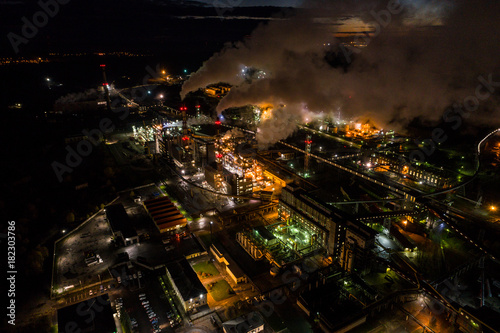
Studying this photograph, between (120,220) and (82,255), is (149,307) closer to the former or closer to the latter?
(82,255)

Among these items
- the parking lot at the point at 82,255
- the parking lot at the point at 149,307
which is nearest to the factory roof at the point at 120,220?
A: the parking lot at the point at 82,255

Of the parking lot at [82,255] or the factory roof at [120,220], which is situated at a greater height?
the factory roof at [120,220]

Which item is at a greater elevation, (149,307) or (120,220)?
(120,220)

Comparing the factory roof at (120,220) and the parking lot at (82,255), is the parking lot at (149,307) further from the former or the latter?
the factory roof at (120,220)

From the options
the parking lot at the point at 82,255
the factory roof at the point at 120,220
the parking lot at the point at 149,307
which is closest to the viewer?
the parking lot at the point at 149,307

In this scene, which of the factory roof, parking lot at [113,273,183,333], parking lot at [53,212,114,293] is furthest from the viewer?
the factory roof

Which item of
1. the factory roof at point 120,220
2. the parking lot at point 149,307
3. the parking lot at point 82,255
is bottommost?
the parking lot at point 149,307

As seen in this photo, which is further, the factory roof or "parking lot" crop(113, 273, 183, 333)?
the factory roof

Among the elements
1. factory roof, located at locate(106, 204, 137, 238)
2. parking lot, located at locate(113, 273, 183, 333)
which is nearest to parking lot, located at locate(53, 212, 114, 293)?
factory roof, located at locate(106, 204, 137, 238)

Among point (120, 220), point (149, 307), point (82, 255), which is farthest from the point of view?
point (120, 220)

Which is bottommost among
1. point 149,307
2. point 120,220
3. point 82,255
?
point 149,307

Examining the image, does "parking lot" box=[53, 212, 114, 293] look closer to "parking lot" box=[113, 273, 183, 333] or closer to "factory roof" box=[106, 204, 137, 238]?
"factory roof" box=[106, 204, 137, 238]

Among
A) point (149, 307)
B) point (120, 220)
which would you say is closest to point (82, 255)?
point (120, 220)
